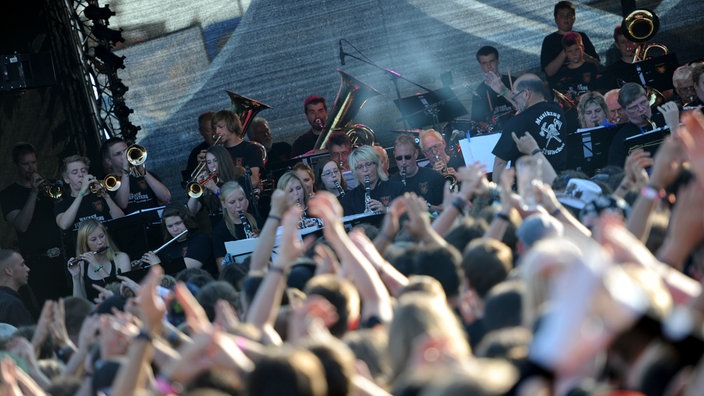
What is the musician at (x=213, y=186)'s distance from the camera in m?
10.4

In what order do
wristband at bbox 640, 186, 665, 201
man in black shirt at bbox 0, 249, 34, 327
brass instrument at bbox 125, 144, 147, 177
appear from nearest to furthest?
wristband at bbox 640, 186, 665, 201 → man in black shirt at bbox 0, 249, 34, 327 → brass instrument at bbox 125, 144, 147, 177

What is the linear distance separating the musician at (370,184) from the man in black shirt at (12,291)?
2688 millimetres

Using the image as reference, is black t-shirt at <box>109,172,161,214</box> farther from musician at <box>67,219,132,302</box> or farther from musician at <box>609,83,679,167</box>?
musician at <box>609,83,679,167</box>

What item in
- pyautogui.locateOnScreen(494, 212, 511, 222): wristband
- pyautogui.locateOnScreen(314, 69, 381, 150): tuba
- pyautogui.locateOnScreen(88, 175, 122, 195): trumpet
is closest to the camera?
pyautogui.locateOnScreen(494, 212, 511, 222): wristband

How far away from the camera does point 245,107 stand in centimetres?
1177

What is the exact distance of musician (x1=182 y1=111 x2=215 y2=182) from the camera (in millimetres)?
11422

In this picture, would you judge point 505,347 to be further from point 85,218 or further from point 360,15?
point 360,15

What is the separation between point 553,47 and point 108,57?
458 cm

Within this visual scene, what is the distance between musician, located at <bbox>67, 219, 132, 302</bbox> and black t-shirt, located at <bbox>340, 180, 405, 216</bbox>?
6.44ft

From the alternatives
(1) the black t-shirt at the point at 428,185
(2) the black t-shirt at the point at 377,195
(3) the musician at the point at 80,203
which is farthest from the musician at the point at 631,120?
(3) the musician at the point at 80,203

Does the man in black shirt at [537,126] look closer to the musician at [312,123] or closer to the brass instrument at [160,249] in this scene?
the brass instrument at [160,249]

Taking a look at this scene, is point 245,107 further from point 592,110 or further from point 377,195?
point 592,110

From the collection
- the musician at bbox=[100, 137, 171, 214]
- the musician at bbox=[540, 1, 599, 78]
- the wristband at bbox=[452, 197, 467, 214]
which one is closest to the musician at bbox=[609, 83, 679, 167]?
the musician at bbox=[540, 1, 599, 78]

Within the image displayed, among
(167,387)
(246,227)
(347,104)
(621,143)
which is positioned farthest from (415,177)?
(167,387)
